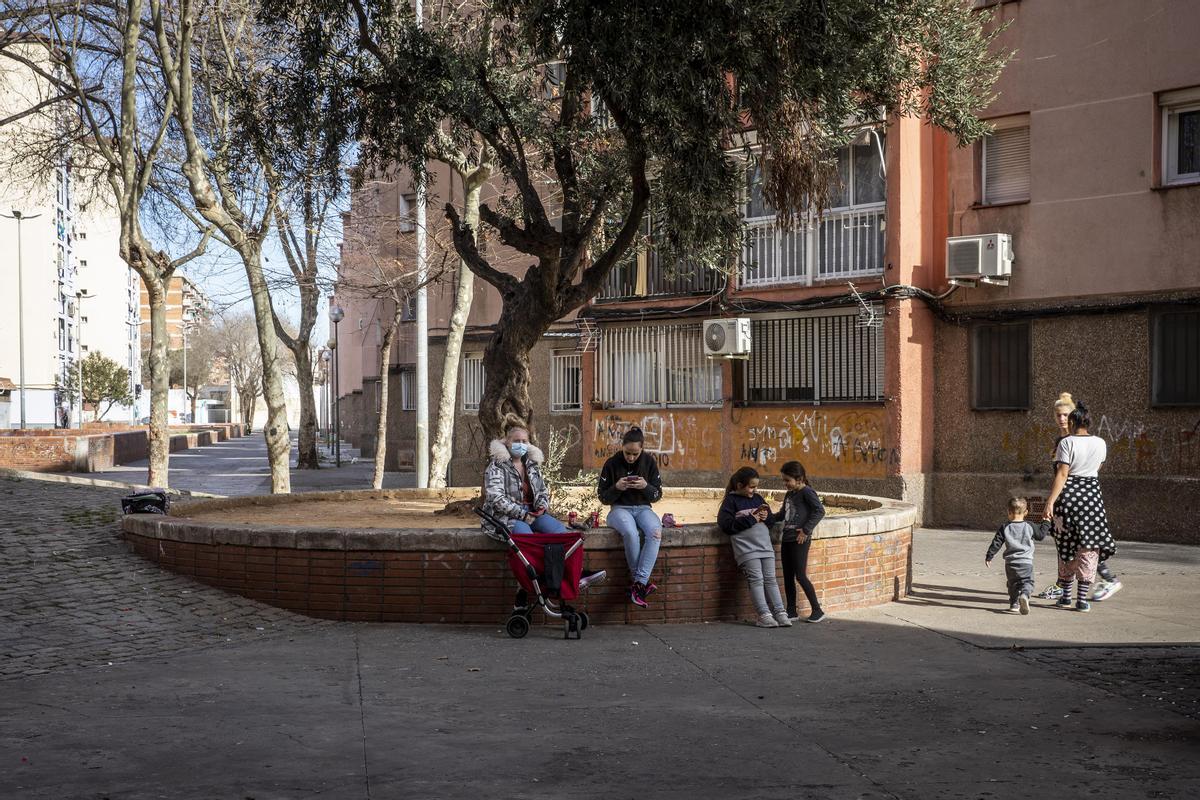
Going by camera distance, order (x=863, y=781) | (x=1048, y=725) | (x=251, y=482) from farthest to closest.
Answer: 1. (x=251, y=482)
2. (x=1048, y=725)
3. (x=863, y=781)

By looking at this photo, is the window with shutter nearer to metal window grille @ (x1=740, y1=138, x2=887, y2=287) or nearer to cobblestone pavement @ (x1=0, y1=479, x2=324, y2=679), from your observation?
metal window grille @ (x1=740, y1=138, x2=887, y2=287)

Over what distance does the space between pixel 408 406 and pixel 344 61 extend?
24.3m

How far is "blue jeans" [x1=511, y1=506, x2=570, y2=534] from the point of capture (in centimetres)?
937

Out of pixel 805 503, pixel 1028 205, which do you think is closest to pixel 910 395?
pixel 1028 205

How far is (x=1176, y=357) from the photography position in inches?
683

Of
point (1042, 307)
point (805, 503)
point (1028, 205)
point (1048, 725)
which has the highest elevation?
point (1028, 205)

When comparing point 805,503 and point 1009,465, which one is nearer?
point 805,503

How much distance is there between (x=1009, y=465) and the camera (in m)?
19.1

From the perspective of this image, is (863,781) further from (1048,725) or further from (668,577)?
(668,577)

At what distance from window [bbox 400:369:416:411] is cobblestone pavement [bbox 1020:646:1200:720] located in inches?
1136

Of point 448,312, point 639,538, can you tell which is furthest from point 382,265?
point 639,538

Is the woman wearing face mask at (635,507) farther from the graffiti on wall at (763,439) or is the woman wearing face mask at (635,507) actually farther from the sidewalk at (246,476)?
the sidewalk at (246,476)

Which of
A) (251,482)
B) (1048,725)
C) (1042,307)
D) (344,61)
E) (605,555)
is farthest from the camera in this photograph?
(251,482)

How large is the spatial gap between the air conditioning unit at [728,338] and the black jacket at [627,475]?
11.5m
